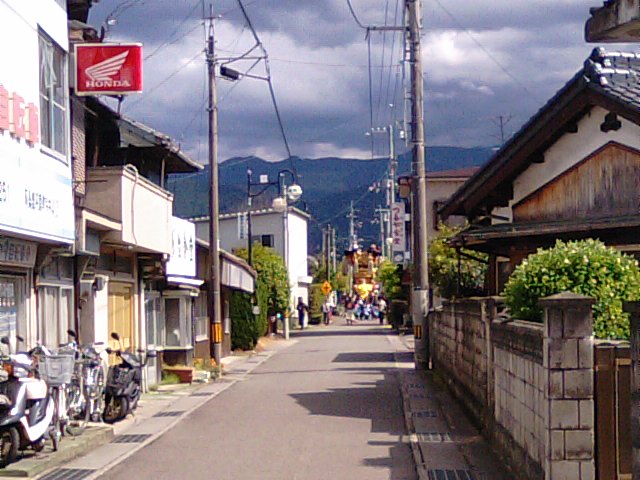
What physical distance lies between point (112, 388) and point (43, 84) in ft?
16.8

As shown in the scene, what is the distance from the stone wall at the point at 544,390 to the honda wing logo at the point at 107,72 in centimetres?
736

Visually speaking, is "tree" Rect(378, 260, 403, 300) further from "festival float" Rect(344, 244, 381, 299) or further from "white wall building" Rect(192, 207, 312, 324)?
"festival float" Rect(344, 244, 381, 299)

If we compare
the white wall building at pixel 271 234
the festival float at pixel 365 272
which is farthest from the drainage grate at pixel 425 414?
the festival float at pixel 365 272

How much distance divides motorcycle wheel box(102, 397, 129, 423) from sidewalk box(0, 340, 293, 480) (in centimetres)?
15

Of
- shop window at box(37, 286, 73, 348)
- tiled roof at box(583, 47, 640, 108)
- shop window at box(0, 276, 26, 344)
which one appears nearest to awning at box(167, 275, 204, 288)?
shop window at box(37, 286, 73, 348)

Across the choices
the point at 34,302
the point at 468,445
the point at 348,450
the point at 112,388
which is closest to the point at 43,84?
the point at 34,302

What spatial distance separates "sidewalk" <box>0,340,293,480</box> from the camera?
41.3 ft

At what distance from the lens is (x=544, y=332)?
1010 centimetres

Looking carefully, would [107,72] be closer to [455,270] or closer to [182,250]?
[182,250]

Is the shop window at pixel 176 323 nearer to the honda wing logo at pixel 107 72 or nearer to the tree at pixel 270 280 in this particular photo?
the honda wing logo at pixel 107 72

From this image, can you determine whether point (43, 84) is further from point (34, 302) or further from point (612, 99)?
point (612, 99)

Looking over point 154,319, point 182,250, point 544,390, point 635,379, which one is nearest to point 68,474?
point 544,390

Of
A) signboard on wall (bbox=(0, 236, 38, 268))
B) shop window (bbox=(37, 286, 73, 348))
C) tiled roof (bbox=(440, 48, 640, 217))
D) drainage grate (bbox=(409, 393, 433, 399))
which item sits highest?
tiled roof (bbox=(440, 48, 640, 217))

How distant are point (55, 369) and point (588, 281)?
6776mm
